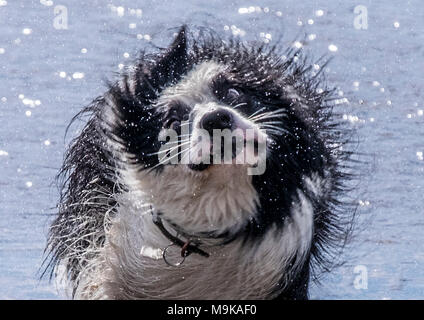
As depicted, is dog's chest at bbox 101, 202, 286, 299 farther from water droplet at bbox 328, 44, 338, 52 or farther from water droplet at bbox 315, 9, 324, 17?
water droplet at bbox 315, 9, 324, 17

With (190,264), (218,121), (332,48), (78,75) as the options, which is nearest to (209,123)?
(218,121)

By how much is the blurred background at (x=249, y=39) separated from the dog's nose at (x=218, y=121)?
0.84 m

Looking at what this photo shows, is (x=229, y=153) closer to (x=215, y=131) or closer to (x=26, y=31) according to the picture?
(x=215, y=131)

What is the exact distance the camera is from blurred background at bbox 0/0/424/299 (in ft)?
15.8

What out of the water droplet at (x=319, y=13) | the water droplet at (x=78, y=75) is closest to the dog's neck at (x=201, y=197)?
the water droplet at (x=78, y=75)

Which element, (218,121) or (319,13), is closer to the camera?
(218,121)

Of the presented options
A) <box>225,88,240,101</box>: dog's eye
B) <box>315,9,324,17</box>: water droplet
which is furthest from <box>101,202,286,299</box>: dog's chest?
<box>315,9,324,17</box>: water droplet

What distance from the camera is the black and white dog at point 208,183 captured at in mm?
4160

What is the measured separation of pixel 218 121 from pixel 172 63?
24.8 inches

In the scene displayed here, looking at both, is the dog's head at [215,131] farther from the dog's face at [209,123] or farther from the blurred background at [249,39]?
the blurred background at [249,39]

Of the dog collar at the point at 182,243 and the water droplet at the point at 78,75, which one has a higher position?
the water droplet at the point at 78,75

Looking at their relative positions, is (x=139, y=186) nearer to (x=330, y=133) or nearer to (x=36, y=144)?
(x=330, y=133)

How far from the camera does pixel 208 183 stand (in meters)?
4.08

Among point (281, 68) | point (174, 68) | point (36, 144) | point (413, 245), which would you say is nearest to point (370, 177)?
point (413, 245)
